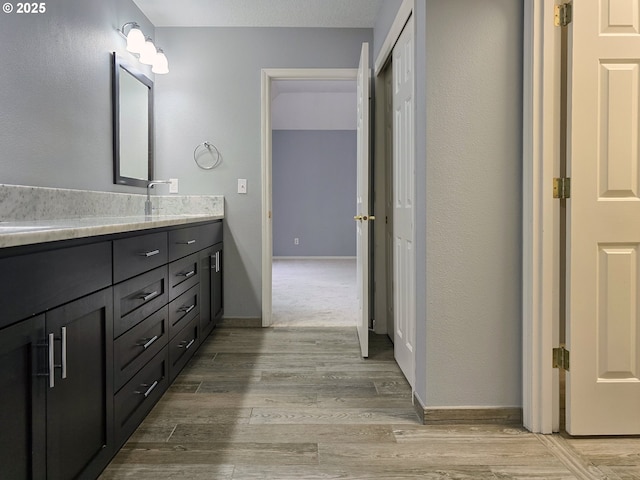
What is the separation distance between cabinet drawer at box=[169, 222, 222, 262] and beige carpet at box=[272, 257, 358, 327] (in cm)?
92

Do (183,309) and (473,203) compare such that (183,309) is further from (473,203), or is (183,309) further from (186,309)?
(473,203)

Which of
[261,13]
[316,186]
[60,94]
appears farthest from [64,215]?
[316,186]

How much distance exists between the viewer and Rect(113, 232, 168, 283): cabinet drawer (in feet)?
5.32

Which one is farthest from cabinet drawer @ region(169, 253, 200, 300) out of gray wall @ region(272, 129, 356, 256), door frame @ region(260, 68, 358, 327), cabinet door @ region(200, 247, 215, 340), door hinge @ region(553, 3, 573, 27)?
gray wall @ region(272, 129, 356, 256)

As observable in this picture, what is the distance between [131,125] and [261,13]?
45.7 inches

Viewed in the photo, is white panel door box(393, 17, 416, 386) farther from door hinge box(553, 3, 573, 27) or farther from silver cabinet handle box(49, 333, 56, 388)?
silver cabinet handle box(49, 333, 56, 388)

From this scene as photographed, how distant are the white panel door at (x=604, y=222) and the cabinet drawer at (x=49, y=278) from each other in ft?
5.36

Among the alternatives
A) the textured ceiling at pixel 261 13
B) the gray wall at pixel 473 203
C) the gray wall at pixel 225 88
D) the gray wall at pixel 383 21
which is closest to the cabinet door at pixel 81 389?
the gray wall at pixel 473 203

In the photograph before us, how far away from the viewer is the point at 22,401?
108 cm

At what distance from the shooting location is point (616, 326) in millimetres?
1868

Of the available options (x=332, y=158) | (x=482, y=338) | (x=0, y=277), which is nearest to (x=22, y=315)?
(x=0, y=277)

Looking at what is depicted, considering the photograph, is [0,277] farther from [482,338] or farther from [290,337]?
[290,337]

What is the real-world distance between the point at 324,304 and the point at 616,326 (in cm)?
295

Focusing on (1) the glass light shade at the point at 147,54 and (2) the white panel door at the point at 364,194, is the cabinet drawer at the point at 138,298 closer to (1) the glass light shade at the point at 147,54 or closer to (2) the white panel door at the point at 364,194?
(2) the white panel door at the point at 364,194
